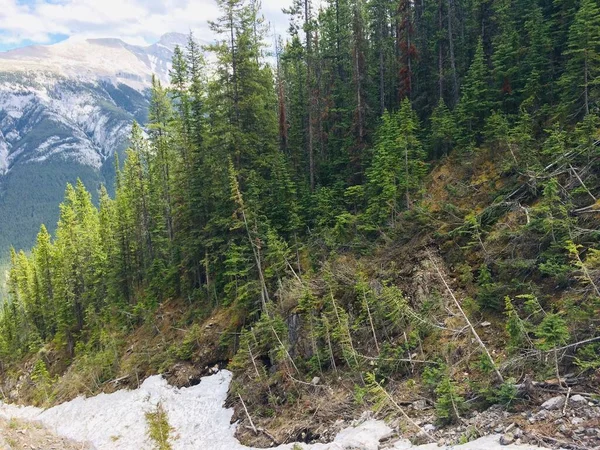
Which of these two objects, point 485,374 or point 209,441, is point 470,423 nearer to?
point 485,374

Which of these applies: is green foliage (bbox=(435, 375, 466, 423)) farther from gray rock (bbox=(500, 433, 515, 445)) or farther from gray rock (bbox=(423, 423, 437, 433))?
gray rock (bbox=(500, 433, 515, 445))

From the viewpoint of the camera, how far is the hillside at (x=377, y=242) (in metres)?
10.3

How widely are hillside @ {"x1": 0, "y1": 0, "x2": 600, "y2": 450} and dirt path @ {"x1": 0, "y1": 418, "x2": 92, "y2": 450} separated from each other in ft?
13.9

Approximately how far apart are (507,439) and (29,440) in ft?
71.8

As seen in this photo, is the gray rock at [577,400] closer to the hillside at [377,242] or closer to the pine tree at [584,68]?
the hillside at [377,242]

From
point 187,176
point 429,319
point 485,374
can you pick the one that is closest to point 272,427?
point 429,319

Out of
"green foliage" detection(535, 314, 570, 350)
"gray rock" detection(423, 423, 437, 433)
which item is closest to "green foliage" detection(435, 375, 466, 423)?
"gray rock" detection(423, 423, 437, 433)

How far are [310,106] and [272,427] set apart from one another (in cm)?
1988

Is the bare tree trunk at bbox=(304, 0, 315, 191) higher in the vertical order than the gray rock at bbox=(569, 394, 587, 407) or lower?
Result: higher

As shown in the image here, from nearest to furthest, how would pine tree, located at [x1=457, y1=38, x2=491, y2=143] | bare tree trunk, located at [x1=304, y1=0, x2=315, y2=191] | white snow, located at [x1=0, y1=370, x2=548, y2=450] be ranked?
white snow, located at [x1=0, y1=370, x2=548, y2=450] → pine tree, located at [x1=457, y1=38, x2=491, y2=143] → bare tree trunk, located at [x1=304, y1=0, x2=315, y2=191]

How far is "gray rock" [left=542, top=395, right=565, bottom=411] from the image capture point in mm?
8078

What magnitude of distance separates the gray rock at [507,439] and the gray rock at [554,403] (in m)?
0.99

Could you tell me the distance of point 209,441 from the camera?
16578mm

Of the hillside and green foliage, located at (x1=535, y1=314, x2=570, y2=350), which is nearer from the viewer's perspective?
green foliage, located at (x1=535, y1=314, x2=570, y2=350)
